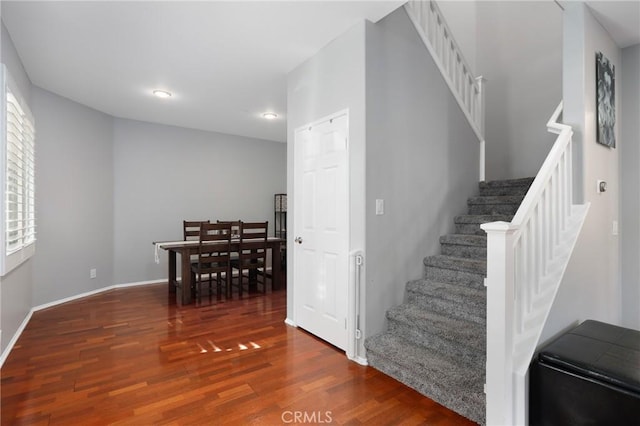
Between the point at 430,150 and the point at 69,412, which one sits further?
the point at 430,150

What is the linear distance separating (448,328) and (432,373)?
1.20ft

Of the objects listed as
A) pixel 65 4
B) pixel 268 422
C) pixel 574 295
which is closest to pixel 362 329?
pixel 268 422

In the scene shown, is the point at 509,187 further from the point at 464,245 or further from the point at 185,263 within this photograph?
the point at 185,263

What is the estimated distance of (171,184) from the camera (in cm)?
555

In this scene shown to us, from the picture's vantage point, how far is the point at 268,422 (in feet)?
6.02

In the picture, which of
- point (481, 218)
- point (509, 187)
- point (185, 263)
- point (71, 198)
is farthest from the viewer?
Answer: point (71, 198)

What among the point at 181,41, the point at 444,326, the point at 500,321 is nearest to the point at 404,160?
the point at 444,326

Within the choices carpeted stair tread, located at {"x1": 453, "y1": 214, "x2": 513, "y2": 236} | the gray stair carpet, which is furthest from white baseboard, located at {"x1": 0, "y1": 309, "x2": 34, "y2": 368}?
carpeted stair tread, located at {"x1": 453, "y1": 214, "x2": 513, "y2": 236}

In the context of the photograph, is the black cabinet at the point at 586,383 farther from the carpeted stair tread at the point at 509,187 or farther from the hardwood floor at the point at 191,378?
the carpeted stair tread at the point at 509,187

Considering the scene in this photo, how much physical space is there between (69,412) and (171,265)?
286 centimetres

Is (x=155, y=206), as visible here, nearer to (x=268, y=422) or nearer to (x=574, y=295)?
(x=268, y=422)

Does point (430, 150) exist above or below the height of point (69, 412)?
above

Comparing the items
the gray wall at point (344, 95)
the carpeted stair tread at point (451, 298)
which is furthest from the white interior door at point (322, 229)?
the carpeted stair tread at point (451, 298)

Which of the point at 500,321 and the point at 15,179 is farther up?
the point at 15,179
